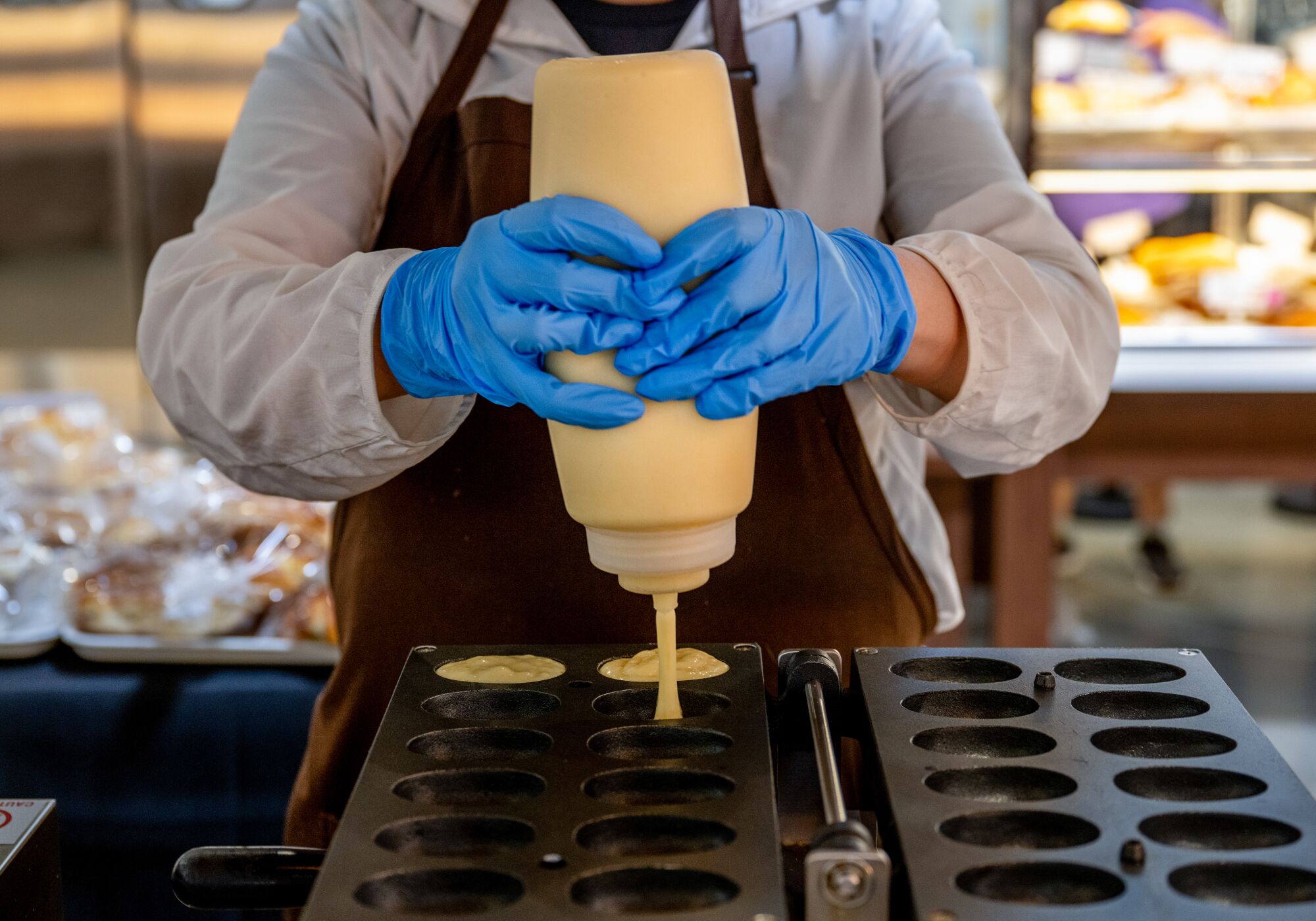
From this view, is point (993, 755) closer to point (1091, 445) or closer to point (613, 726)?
point (613, 726)

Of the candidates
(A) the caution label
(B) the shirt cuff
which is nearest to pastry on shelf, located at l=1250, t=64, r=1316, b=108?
(B) the shirt cuff

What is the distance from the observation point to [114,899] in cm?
187

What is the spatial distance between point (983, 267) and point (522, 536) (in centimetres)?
55

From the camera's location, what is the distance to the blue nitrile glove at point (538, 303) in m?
0.88

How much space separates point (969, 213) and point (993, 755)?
0.60m

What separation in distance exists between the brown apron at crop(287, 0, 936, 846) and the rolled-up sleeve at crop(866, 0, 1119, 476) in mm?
143

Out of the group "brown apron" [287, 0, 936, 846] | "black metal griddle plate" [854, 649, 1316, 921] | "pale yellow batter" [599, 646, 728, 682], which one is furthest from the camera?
"brown apron" [287, 0, 936, 846]

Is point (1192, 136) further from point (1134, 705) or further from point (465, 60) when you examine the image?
point (1134, 705)

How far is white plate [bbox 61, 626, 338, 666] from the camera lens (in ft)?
6.27

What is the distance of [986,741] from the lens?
0.96 meters

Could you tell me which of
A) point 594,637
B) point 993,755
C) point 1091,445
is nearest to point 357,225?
point 594,637

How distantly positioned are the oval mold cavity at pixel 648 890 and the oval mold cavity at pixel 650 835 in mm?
40

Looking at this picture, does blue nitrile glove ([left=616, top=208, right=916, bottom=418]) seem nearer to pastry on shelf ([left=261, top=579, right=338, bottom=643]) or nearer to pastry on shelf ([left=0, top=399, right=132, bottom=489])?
pastry on shelf ([left=261, top=579, right=338, bottom=643])

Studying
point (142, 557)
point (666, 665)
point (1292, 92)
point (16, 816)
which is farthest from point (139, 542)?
point (1292, 92)
